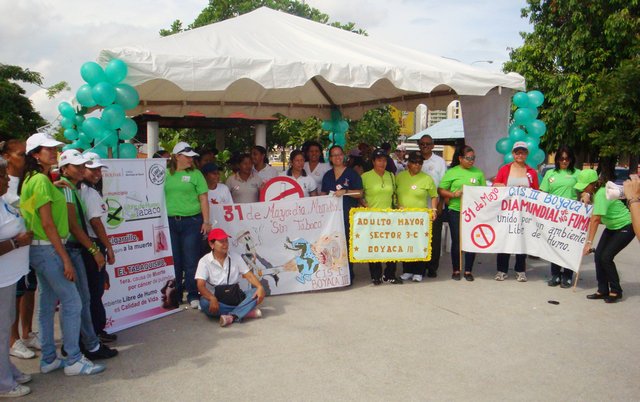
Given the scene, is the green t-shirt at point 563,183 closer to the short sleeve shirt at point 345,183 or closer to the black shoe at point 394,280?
the black shoe at point 394,280

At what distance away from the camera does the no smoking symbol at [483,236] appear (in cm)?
716

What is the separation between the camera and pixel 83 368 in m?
4.09

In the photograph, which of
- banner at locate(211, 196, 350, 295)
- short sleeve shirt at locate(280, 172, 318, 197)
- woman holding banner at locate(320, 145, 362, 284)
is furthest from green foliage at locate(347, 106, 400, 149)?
banner at locate(211, 196, 350, 295)

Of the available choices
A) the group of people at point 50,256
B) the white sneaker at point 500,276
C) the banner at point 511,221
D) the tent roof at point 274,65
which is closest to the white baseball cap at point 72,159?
the group of people at point 50,256

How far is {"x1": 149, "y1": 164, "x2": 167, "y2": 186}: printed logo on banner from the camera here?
548 cm

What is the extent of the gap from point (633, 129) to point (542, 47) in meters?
5.31

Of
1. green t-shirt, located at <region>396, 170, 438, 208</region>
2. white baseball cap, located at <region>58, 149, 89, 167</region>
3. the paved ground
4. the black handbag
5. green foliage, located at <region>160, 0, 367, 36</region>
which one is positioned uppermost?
green foliage, located at <region>160, 0, 367, 36</region>

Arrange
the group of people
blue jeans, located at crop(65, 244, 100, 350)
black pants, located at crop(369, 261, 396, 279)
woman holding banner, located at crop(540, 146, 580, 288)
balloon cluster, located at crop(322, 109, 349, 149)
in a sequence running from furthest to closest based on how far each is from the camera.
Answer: balloon cluster, located at crop(322, 109, 349, 149) → woman holding banner, located at crop(540, 146, 580, 288) → black pants, located at crop(369, 261, 396, 279) → blue jeans, located at crop(65, 244, 100, 350) → the group of people

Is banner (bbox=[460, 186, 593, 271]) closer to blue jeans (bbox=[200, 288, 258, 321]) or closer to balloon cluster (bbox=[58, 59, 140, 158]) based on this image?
blue jeans (bbox=[200, 288, 258, 321])

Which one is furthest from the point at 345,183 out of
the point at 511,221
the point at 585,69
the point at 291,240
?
the point at 585,69

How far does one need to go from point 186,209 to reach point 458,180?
366cm

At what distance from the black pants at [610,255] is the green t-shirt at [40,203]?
5715 mm

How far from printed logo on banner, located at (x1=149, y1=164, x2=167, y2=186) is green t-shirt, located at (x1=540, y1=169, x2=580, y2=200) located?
203 inches

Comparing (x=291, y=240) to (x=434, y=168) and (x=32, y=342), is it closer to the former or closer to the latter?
(x=434, y=168)
